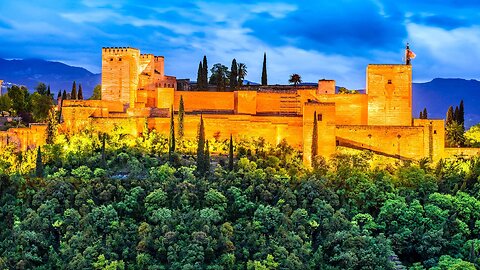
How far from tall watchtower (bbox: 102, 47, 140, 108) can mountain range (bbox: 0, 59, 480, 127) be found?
183 feet

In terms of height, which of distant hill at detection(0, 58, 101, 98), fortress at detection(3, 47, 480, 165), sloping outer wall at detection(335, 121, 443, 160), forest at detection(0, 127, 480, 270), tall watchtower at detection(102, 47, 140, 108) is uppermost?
distant hill at detection(0, 58, 101, 98)

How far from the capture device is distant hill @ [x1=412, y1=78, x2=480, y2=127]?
11500cm

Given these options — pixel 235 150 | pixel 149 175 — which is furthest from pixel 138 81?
pixel 149 175

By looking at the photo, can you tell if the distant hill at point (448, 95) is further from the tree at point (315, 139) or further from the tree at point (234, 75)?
the tree at point (315, 139)

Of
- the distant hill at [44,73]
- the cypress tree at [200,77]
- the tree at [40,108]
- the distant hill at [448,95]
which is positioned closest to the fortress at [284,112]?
the cypress tree at [200,77]

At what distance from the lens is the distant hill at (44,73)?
144625mm

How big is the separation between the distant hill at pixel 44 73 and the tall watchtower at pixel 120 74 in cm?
10158

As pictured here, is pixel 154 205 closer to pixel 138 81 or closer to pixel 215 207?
pixel 215 207

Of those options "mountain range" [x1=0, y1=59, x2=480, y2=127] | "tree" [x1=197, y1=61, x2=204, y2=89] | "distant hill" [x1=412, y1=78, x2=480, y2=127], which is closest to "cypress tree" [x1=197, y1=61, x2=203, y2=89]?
"tree" [x1=197, y1=61, x2=204, y2=89]

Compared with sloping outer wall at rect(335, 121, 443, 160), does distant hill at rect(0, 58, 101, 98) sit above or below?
above

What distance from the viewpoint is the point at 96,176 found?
1212 inches

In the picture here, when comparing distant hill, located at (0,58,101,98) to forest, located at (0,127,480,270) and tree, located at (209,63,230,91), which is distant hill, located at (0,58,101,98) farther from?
forest, located at (0,127,480,270)

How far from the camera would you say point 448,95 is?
123 meters

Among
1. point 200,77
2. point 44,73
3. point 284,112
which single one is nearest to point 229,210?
point 284,112
